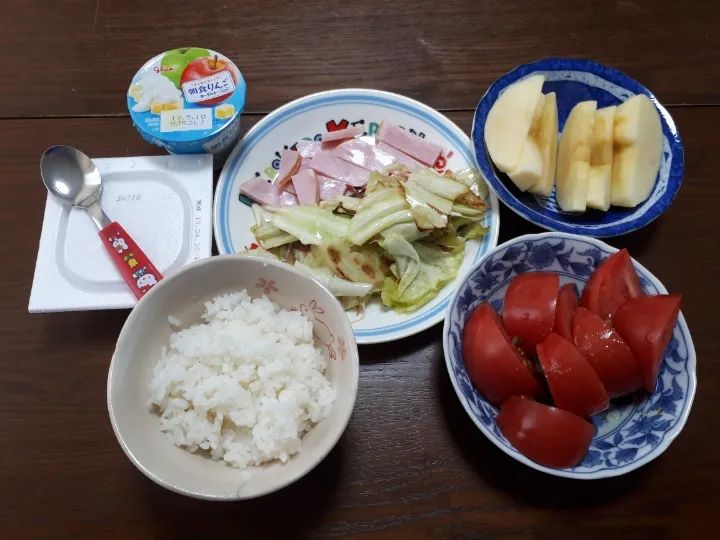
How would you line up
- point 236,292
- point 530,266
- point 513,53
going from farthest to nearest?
point 513,53 < point 530,266 < point 236,292

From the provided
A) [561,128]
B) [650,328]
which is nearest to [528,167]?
[561,128]

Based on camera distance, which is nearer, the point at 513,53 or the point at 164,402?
the point at 164,402

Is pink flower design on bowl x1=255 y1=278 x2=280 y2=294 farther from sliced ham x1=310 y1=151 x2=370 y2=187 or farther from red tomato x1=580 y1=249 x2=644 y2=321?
red tomato x1=580 y1=249 x2=644 y2=321

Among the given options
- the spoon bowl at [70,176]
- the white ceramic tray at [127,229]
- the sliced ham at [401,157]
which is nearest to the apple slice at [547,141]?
the sliced ham at [401,157]

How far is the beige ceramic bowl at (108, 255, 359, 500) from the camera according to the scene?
976 mm

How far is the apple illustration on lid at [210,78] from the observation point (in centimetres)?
149

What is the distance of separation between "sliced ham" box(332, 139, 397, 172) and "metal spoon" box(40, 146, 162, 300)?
64 centimetres

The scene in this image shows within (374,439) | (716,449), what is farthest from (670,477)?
(374,439)

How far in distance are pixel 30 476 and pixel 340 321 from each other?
2.76 ft

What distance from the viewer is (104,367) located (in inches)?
53.7

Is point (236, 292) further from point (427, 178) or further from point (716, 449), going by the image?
point (716, 449)

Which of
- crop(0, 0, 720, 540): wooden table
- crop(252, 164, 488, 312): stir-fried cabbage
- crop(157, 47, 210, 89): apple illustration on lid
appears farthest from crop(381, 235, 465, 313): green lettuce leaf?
crop(157, 47, 210, 89): apple illustration on lid

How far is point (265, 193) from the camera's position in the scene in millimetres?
1551

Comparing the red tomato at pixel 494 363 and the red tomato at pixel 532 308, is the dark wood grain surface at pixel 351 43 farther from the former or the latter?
the red tomato at pixel 494 363
